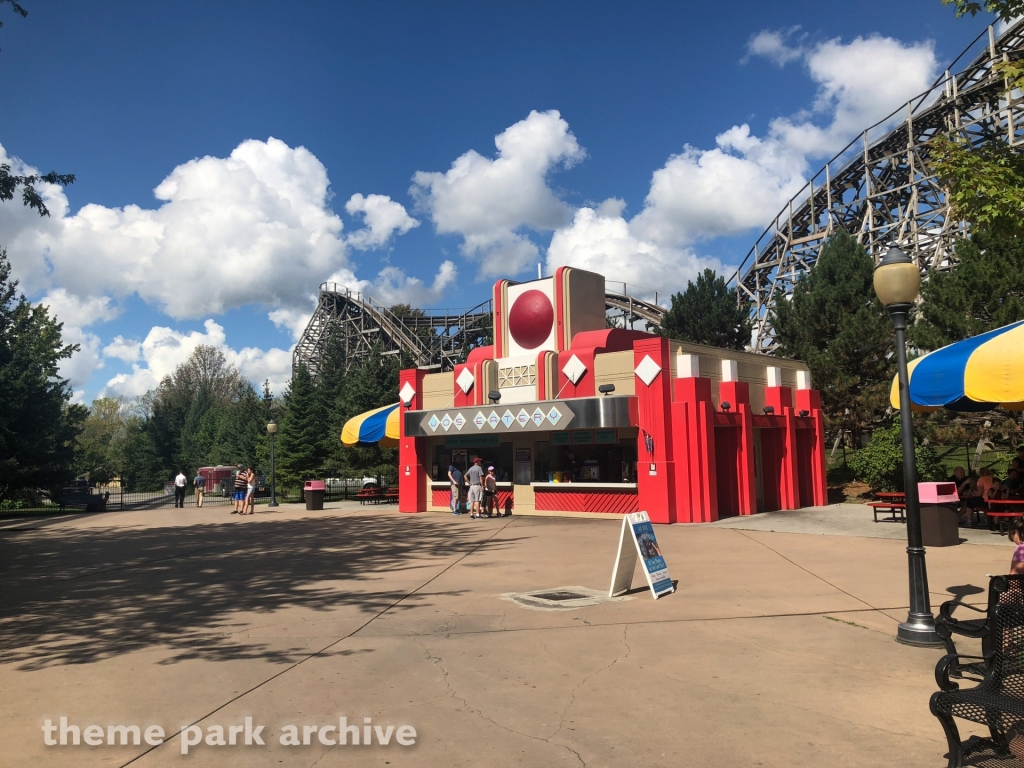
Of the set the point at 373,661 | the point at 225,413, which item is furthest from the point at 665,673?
the point at 225,413

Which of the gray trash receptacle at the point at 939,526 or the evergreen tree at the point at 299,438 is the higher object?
the evergreen tree at the point at 299,438

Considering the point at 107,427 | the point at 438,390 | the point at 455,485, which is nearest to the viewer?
the point at 455,485

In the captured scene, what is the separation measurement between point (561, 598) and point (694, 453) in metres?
10.6

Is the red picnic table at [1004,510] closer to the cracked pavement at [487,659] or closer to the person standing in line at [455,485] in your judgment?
the cracked pavement at [487,659]

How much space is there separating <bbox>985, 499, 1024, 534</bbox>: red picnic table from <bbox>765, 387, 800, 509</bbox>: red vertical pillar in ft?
22.7

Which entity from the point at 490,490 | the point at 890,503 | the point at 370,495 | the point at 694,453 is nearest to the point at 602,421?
the point at 694,453

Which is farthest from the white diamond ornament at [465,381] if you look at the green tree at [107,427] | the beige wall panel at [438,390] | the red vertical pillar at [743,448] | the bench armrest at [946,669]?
the green tree at [107,427]

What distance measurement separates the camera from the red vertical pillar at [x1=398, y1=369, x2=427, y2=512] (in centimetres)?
2480

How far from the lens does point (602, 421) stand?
19.5 meters

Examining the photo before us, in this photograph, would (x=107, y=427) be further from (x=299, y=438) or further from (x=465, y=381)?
(x=465, y=381)

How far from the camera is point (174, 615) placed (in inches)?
343

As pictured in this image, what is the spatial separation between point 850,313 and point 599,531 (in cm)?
1640

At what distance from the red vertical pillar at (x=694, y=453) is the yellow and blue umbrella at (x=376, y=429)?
35.6ft

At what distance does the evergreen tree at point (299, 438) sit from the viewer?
39438 millimetres
